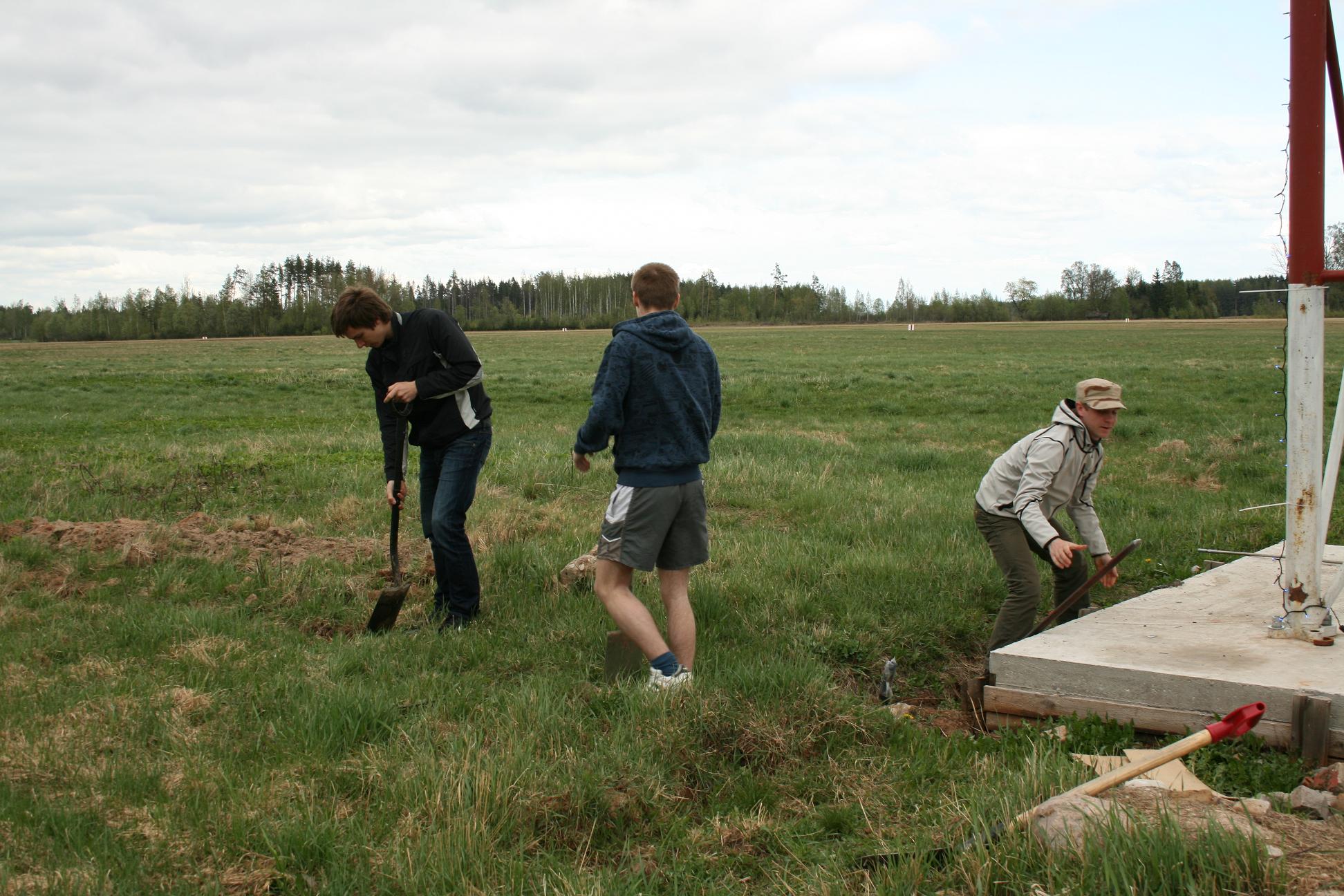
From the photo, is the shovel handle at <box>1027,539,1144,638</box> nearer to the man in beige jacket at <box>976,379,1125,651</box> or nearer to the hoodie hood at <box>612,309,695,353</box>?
the man in beige jacket at <box>976,379,1125,651</box>

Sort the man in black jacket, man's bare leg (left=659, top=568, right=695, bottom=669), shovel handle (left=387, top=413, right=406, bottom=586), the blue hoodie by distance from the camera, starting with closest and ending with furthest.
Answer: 1. the blue hoodie
2. man's bare leg (left=659, top=568, right=695, bottom=669)
3. the man in black jacket
4. shovel handle (left=387, top=413, right=406, bottom=586)

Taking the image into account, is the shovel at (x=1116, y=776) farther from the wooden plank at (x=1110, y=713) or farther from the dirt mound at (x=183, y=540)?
the dirt mound at (x=183, y=540)

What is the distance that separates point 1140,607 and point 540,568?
363 centimetres

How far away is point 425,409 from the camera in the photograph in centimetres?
581

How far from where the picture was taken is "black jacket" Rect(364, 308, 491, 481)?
18.7 ft

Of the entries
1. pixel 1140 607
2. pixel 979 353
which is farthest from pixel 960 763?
pixel 979 353

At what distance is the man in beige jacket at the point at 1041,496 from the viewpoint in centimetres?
509

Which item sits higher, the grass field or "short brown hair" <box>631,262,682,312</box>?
"short brown hair" <box>631,262,682,312</box>

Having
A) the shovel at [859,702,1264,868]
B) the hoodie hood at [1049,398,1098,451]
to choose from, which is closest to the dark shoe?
the shovel at [859,702,1264,868]

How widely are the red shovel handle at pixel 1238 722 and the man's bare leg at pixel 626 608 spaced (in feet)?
7.13

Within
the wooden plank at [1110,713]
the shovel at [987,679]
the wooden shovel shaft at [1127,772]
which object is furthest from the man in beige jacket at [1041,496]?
the wooden shovel shaft at [1127,772]

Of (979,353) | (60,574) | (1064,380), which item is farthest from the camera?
(979,353)

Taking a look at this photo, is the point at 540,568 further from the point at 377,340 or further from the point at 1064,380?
the point at 1064,380

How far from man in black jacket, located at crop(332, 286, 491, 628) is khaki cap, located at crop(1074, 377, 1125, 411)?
3208 mm
